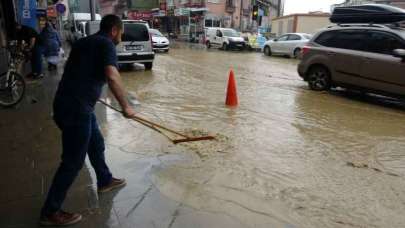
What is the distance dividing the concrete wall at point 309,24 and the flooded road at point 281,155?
23164 mm

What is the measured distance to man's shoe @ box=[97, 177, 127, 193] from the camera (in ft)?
13.1

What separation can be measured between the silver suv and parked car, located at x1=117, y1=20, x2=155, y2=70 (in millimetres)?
5990

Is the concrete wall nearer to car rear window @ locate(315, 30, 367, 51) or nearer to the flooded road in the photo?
car rear window @ locate(315, 30, 367, 51)

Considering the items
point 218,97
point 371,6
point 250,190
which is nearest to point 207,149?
point 250,190

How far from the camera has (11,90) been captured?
299 inches

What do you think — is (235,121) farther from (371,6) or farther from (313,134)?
(371,6)

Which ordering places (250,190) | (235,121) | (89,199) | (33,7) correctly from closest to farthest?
(89,199), (250,190), (235,121), (33,7)

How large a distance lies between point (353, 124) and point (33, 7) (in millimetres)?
16577

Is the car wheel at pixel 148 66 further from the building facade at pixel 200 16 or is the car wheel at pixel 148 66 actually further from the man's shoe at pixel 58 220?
the building facade at pixel 200 16

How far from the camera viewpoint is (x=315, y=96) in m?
10.1

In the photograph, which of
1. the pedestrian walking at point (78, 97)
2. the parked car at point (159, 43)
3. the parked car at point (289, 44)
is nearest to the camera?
the pedestrian walking at point (78, 97)

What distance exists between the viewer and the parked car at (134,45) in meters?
13.9

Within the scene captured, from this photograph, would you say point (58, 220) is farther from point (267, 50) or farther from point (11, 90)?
point (267, 50)

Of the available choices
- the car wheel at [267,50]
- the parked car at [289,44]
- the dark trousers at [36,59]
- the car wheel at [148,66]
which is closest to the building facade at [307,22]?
the car wheel at [267,50]
